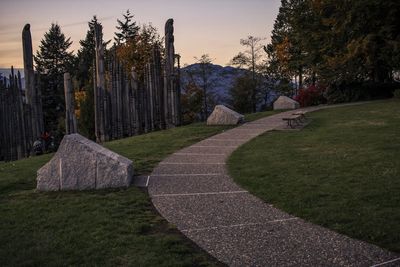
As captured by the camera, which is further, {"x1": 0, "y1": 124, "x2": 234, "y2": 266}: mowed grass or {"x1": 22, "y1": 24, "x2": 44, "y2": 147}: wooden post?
{"x1": 22, "y1": 24, "x2": 44, "y2": 147}: wooden post

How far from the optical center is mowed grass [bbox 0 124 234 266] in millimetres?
4641

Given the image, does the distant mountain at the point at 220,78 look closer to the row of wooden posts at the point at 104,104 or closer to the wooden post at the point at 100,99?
the row of wooden posts at the point at 104,104

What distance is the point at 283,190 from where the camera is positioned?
283 inches

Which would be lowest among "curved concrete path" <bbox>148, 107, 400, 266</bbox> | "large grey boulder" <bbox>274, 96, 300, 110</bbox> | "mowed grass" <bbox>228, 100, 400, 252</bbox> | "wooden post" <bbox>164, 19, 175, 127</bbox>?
"curved concrete path" <bbox>148, 107, 400, 266</bbox>

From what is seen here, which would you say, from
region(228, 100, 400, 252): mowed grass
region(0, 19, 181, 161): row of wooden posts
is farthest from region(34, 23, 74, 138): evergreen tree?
region(228, 100, 400, 252): mowed grass

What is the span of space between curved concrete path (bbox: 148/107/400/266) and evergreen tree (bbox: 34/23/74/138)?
40.5m

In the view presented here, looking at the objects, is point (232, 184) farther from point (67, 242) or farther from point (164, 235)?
point (67, 242)

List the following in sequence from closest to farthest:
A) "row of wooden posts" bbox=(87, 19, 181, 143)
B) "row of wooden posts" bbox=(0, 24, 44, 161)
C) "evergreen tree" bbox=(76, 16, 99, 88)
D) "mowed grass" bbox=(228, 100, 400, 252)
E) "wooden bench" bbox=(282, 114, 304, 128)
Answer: "mowed grass" bbox=(228, 100, 400, 252) < "wooden bench" bbox=(282, 114, 304, 128) < "row of wooden posts" bbox=(0, 24, 44, 161) < "row of wooden posts" bbox=(87, 19, 181, 143) < "evergreen tree" bbox=(76, 16, 99, 88)

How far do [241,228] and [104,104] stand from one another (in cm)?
1242

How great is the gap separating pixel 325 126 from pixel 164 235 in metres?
11.5

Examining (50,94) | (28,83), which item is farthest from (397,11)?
(50,94)

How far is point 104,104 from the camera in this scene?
1689cm

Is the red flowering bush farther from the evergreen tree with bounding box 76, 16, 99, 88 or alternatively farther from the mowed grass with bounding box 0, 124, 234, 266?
the evergreen tree with bounding box 76, 16, 99, 88

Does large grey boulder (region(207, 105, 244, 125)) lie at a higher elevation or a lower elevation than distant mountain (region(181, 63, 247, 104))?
lower
